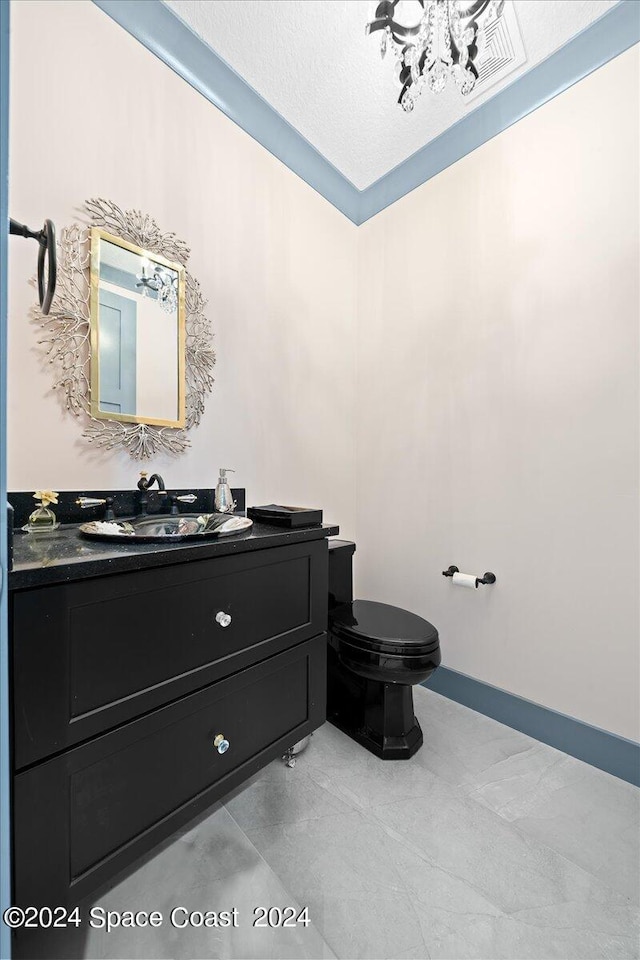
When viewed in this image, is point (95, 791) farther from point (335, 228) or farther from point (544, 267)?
point (335, 228)

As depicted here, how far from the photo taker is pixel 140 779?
2.77ft

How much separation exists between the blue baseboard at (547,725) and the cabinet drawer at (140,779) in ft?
3.23

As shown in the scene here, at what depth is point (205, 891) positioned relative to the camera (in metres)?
0.97

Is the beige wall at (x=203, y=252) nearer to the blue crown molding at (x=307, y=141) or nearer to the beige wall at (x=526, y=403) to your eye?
the blue crown molding at (x=307, y=141)

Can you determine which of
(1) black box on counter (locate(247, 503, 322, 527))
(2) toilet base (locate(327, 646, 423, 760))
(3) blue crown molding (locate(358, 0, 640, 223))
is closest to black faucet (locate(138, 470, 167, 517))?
(1) black box on counter (locate(247, 503, 322, 527))

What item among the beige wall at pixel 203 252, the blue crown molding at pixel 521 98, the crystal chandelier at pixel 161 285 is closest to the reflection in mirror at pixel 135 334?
the crystal chandelier at pixel 161 285

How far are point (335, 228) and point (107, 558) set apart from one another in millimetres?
2111

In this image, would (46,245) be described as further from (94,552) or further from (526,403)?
(526,403)

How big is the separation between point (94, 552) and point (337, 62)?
2043mm

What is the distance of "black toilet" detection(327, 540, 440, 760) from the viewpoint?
4.58 ft

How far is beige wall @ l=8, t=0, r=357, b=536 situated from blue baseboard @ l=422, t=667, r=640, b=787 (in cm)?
98

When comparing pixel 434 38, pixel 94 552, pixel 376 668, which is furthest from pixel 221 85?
pixel 376 668

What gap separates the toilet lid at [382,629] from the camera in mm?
1398

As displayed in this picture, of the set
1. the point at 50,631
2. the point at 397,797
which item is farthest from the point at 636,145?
the point at 397,797
